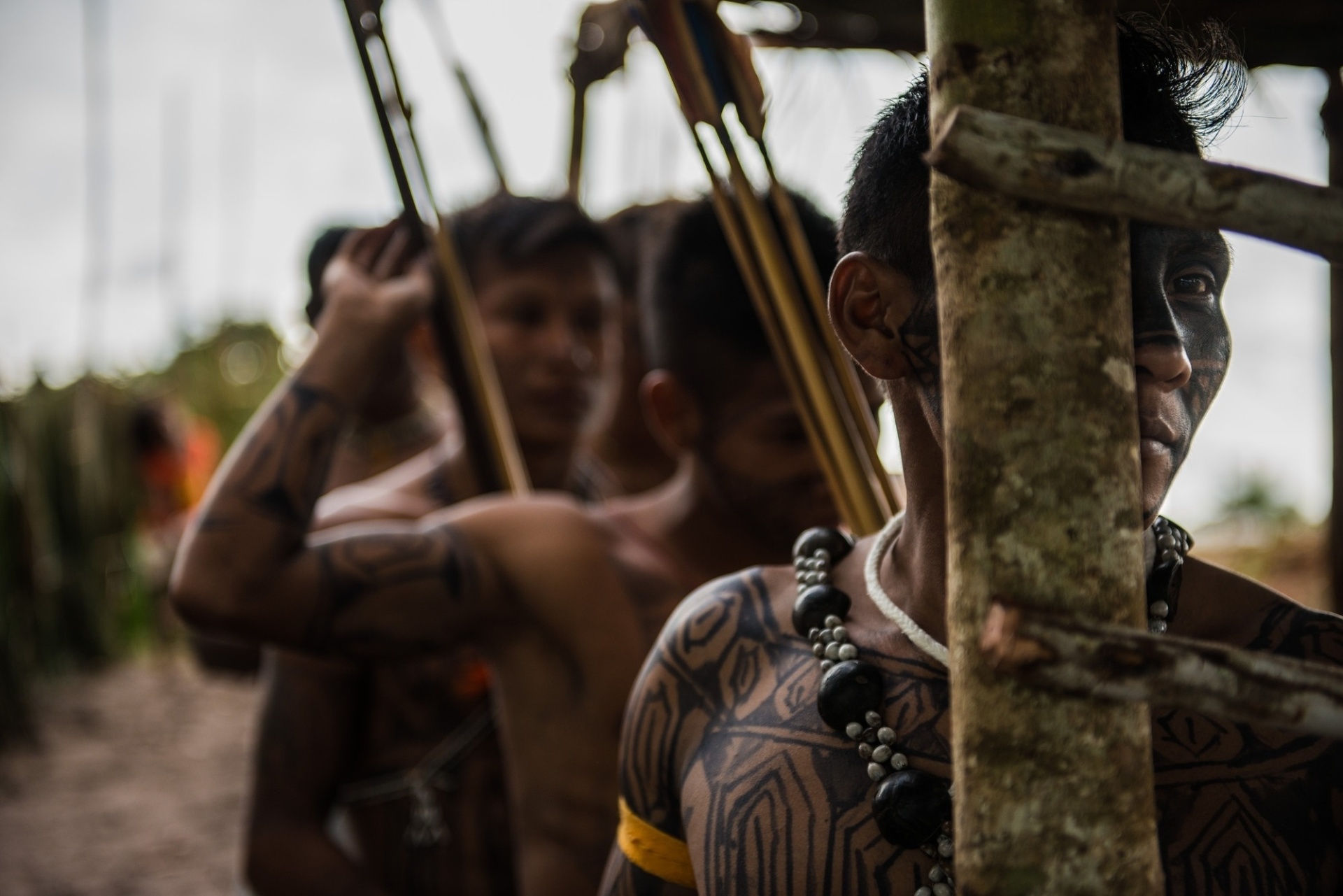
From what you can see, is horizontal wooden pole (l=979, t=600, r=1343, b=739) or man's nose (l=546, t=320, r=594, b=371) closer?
horizontal wooden pole (l=979, t=600, r=1343, b=739)

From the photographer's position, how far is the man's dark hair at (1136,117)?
1.09m

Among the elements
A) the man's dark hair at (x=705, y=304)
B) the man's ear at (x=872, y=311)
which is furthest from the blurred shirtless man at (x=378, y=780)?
the man's ear at (x=872, y=311)

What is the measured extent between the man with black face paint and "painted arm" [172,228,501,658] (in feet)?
2.15

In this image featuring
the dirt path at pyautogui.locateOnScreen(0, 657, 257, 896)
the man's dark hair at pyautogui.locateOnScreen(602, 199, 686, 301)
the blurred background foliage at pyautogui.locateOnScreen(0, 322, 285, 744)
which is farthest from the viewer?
the blurred background foliage at pyautogui.locateOnScreen(0, 322, 285, 744)

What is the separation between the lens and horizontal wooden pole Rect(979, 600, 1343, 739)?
710 mm

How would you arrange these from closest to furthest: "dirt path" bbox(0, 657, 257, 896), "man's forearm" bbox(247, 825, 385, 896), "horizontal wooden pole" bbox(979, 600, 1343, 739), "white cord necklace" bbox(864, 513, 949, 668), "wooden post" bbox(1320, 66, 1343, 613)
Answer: "horizontal wooden pole" bbox(979, 600, 1343, 739)
"white cord necklace" bbox(864, 513, 949, 668)
"wooden post" bbox(1320, 66, 1343, 613)
"man's forearm" bbox(247, 825, 385, 896)
"dirt path" bbox(0, 657, 257, 896)

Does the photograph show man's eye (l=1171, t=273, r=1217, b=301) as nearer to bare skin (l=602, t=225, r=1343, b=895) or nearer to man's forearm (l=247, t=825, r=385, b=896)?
bare skin (l=602, t=225, r=1343, b=895)

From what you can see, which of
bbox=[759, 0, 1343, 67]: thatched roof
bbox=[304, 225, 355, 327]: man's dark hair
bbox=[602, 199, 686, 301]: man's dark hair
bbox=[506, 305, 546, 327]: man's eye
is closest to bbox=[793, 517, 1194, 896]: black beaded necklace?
bbox=[759, 0, 1343, 67]: thatched roof

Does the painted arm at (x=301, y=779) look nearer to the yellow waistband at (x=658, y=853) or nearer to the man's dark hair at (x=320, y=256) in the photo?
the yellow waistband at (x=658, y=853)

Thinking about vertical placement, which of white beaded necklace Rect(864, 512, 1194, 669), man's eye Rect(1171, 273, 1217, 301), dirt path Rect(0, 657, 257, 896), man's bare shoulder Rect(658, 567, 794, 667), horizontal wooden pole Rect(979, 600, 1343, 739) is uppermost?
man's eye Rect(1171, 273, 1217, 301)

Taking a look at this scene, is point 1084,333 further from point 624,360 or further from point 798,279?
point 624,360

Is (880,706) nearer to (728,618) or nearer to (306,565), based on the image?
(728,618)

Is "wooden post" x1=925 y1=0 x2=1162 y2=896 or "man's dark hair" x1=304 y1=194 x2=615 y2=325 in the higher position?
"man's dark hair" x1=304 y1=194 x2=615 y2=325

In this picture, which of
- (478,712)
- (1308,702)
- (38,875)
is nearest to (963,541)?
(1308,702)
